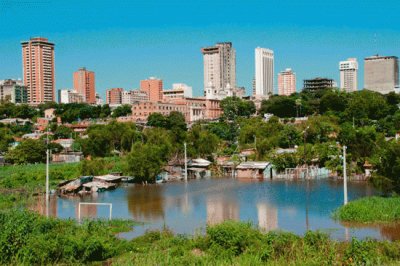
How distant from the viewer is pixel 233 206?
19.6 metres

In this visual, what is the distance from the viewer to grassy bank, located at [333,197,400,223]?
49.5 feet

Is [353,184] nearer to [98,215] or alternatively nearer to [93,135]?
[98,215]

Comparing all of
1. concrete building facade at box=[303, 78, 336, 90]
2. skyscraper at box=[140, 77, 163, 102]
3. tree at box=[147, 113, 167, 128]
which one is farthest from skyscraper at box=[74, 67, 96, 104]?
tree at box=[147, 113, 167, 128]

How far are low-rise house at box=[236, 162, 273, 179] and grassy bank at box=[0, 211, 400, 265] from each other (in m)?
18.2

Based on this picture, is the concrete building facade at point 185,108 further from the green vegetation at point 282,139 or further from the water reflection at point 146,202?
the water reflection at point 146,202

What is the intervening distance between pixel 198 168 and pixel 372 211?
57.4ft

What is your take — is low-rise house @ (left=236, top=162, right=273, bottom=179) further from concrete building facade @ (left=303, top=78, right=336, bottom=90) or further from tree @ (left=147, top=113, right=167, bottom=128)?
concrete building facade @ (left=303, top=78, right=336, bottom=90)

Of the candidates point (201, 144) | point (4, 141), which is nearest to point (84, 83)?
point (4, 141)

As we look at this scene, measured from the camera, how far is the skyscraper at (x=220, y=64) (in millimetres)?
115375

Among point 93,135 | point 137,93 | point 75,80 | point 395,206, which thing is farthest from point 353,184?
point 75,80

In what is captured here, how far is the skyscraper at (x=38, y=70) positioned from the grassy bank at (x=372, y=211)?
94631mm

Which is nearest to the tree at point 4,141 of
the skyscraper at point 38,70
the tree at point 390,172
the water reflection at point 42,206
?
the water reflection at point 42,206

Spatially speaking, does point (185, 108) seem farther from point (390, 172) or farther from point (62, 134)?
point (390, 172)

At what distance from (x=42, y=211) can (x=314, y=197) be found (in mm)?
10378
